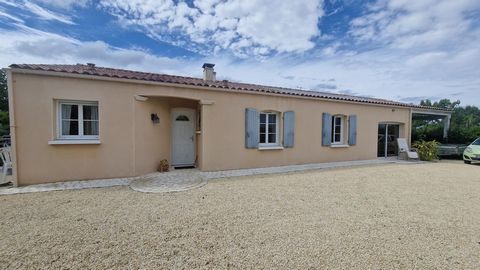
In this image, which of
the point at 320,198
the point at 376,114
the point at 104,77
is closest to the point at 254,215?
the point at 320,198

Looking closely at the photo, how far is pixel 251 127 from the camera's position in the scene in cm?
790

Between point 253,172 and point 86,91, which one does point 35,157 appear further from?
point 253,172

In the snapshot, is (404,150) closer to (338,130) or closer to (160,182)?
(338,130)

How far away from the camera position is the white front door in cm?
823

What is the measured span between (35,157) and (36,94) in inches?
63.0

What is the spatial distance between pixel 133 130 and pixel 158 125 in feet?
3.23

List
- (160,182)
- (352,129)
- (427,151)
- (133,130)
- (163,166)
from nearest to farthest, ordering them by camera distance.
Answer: (160,182), (133,130), (163,166), (352,129), (427,151)

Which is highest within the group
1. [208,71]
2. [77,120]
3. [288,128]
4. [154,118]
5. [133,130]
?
[208,71]

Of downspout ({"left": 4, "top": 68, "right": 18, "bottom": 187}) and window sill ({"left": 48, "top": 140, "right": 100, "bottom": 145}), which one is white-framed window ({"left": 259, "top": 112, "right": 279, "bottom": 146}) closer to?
window sill ({"left": 48, "top": 140, "right": 100, "bottom": 145})

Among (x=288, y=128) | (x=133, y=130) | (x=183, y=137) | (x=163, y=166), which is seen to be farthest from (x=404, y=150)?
(x=133, y=130)

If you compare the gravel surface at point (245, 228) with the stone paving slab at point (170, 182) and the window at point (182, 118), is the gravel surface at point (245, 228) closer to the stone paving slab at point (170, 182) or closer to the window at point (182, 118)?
the stone paving slab at point (170, 182)

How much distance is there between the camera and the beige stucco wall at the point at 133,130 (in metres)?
5.57

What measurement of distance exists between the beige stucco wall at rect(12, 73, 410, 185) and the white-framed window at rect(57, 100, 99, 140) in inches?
8.8

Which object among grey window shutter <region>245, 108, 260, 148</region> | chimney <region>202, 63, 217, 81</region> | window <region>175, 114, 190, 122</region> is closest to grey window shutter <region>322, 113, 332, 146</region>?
grey window shutter <region>245, 108, 260, 148</region>
